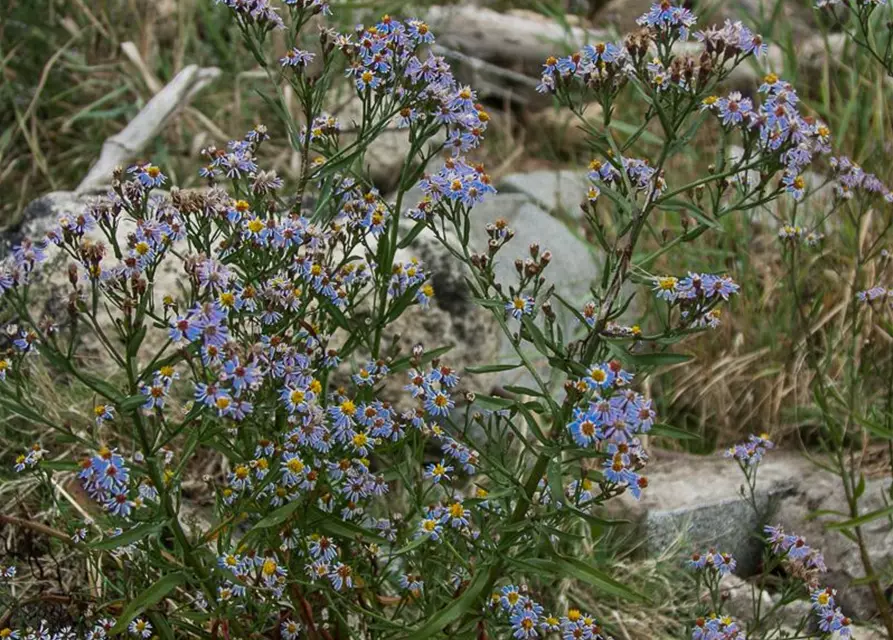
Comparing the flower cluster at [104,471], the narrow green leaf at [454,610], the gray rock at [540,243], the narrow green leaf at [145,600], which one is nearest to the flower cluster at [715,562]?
the narrow green leaf at [454,610]

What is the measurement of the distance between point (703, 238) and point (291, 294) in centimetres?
280

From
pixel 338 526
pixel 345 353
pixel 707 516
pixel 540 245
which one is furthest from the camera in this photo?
pixel 540 245

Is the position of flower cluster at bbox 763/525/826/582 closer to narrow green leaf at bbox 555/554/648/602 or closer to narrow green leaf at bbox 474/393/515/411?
narrow green leaf at bbox 555/554/648/602

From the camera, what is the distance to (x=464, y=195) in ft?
7.60

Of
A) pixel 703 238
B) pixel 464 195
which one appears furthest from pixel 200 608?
pixel 703 238

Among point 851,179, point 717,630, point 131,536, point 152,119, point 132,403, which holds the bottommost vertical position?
point 131,536

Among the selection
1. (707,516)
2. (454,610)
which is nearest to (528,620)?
(454,610)

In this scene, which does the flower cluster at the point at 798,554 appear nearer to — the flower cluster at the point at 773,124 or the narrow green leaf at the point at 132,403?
the flower cluster at the point at 773,124

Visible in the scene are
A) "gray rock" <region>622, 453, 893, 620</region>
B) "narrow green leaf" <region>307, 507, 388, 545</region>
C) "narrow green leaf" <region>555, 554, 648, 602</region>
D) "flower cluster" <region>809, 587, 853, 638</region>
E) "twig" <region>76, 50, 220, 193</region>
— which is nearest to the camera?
"narrow green leaf" <region>555, 554, 648, 602</region>

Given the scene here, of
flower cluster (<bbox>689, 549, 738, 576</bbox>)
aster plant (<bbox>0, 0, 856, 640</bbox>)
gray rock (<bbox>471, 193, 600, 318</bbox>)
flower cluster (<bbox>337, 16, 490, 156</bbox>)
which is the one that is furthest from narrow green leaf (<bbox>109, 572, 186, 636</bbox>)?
gray rock (<bbox>471, 193, 600, 318</bbox>)

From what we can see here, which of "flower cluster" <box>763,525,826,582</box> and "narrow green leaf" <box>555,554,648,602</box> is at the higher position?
"flower cluster" <box>763,525,826,582</box>

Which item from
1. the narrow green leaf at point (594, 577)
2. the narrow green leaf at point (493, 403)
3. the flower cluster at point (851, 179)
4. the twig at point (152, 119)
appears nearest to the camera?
the narrow green leaf at point (594, 577)

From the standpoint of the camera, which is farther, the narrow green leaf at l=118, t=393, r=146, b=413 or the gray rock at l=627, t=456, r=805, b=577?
the gray rock at l=627, t=456, r=805, b=577

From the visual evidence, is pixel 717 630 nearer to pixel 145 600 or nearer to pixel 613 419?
pixel 613 419
